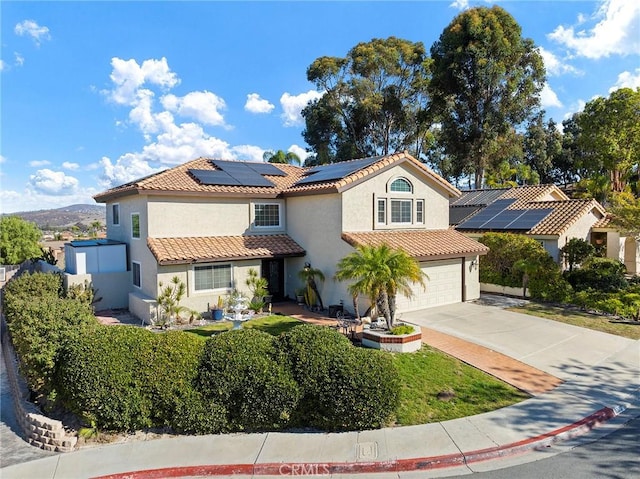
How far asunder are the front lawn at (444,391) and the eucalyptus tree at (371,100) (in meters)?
36.1

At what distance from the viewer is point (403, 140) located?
47594 mm

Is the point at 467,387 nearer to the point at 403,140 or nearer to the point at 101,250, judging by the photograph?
the point at 101,250

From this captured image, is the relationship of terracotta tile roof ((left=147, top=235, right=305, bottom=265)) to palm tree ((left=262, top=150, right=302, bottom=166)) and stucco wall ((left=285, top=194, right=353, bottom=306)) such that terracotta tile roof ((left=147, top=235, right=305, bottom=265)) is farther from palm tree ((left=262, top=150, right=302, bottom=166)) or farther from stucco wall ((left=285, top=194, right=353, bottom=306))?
palm tree ((left=262, top=150, right=302, bottom=166))

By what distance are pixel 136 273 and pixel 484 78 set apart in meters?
32.2

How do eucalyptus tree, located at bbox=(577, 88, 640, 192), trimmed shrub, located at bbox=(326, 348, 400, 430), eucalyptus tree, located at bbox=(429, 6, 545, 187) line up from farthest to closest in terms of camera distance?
eucalyptus tree, located at bbox=(577, 88, 640, 192)
eucalyptus tree, located at bbox=(429, 6, 545, 187)
trimmed shrub, located at bbox=(326, 348, 400, 430)

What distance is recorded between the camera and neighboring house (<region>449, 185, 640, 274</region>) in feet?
76.6

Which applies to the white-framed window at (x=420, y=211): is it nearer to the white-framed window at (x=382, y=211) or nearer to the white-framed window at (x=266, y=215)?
the white-framed window at (x=382, y=211)

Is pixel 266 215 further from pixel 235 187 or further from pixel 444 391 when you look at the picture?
pixel 444 391

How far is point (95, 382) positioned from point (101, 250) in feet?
43.1

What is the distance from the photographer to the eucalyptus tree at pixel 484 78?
36281 millimetres

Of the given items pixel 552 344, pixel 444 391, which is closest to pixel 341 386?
pixel 444 391

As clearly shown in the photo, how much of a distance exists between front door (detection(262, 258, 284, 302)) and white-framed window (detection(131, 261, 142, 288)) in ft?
18.6

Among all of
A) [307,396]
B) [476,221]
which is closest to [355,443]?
[307,396]

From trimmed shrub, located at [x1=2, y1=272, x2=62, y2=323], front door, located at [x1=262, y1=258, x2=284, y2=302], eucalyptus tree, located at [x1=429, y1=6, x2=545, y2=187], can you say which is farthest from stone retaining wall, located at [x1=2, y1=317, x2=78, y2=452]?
eucalyptus tree, located at [x1=429, y1=6, x2=545, y2=187]
